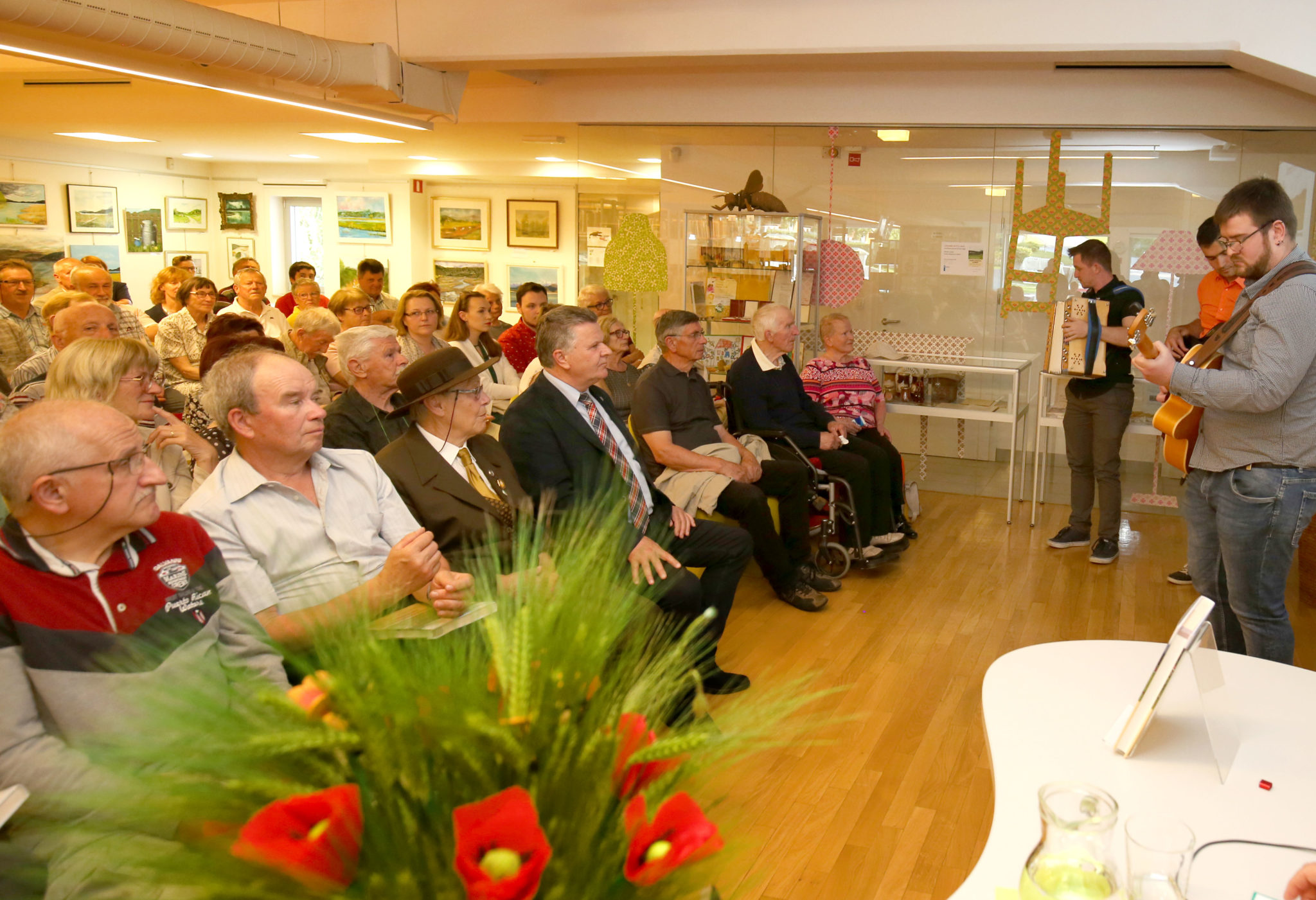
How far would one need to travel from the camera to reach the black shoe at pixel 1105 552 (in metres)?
5.70

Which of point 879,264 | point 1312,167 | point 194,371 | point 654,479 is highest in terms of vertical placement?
point 1312,167

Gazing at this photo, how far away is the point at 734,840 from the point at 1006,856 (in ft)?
3.02

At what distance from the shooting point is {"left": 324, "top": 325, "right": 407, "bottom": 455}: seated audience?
3.85 metres

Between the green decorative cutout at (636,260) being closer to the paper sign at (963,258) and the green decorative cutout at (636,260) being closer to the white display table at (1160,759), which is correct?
the paper sign at (963,258)

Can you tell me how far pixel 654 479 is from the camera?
480cm

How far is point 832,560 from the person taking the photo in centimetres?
547

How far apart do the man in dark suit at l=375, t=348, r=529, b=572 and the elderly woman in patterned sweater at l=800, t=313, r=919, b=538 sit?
3257mm

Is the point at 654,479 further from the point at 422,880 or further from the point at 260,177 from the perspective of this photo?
the point at 260,177

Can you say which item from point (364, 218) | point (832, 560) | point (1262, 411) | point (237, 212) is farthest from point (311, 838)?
point (237, 212)

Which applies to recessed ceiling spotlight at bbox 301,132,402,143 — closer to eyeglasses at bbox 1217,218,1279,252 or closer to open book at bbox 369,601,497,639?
eyeglasses at bbox 1217,218,1279,252

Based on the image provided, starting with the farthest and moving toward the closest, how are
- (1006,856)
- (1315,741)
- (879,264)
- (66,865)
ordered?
(879,264), (1315,741), (1006,856), (66,865)

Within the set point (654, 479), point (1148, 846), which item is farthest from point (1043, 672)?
point (654, 479)

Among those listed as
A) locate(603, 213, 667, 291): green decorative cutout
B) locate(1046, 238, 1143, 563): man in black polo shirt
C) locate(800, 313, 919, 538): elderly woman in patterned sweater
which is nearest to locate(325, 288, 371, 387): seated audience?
locate(603, 213, 667, 291): green decorative cutout

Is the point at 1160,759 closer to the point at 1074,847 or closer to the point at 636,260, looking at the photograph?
the point at 1074,847
